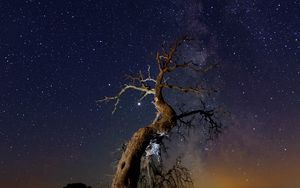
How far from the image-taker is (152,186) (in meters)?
13.7

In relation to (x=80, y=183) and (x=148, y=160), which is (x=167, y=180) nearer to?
(x=148, y=160)

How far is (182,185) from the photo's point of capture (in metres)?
14.1

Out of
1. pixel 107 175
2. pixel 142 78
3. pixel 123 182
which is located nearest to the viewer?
pixel 123 182

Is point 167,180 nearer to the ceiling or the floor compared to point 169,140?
nearer to the floor

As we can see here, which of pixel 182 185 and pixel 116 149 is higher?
pixel 116 149

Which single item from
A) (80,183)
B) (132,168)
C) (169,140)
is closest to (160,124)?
(169,140)

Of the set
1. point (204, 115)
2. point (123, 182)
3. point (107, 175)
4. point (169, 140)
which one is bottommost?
point (123, 182)

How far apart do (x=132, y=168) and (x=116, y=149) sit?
2.01m

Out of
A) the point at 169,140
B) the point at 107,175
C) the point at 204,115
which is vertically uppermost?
the point at 204,115

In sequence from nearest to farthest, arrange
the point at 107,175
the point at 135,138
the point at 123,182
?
the point at 123,182 → the point at 135,138 → the point at 107,175

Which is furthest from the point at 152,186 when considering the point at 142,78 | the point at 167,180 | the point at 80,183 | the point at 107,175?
the point at 142,78

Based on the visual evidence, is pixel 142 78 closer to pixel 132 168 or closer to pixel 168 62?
pixel 168 62

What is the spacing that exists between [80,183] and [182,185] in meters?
3.81

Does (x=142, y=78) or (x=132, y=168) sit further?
(x=142, y=78)
